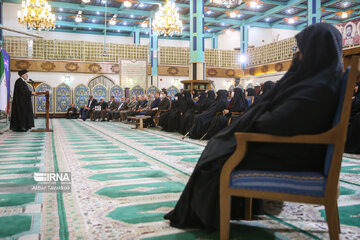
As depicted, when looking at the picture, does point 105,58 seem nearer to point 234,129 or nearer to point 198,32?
point 198,32

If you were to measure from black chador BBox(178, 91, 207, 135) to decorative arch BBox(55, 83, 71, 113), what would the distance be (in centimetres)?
886

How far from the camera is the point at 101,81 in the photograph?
16656 mm

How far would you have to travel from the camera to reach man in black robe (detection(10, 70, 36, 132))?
22.0 feet

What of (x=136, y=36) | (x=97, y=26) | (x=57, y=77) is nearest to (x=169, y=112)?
(x=57, y=77)

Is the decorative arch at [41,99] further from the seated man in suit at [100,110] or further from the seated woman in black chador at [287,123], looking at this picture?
the seated woman in black chador at [287,123]

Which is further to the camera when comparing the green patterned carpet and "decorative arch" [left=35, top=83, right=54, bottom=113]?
"decorative arch" [left=35, top=83, right=54, bottom=113]

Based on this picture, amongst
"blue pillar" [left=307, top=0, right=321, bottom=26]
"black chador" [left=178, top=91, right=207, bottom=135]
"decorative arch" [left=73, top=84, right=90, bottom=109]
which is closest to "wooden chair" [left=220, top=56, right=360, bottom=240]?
"black chador" [left=178, top=91, right=207, bottom=135]

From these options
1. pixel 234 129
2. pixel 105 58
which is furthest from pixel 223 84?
pixel 234 129

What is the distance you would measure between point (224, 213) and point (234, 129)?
39 centimetres

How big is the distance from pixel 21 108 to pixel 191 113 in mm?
3582

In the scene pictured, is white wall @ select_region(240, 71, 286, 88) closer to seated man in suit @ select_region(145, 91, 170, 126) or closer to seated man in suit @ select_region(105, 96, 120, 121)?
seated man in suit @ select_region(105, 96, 120, 121)

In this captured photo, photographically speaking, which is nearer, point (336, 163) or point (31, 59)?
point (336, 163)

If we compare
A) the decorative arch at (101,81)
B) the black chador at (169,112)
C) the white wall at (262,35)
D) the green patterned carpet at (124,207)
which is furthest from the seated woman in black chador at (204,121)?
the white wall at (262,35)

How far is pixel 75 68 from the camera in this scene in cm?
1594
